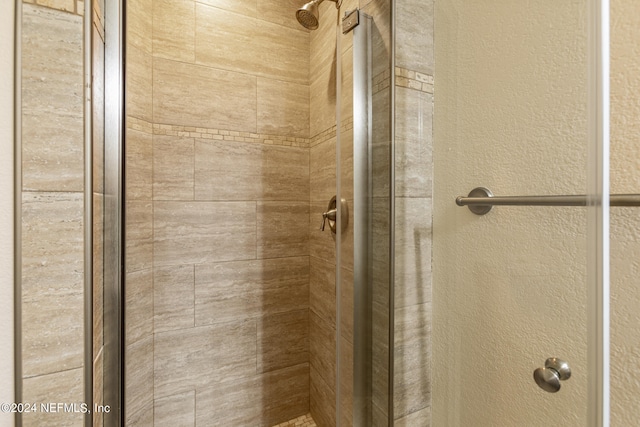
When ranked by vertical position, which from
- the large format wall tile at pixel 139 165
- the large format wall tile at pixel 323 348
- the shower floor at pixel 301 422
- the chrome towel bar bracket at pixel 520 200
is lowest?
the shower floor at pixel 301 422

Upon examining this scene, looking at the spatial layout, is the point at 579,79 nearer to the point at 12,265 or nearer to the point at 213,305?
the point at 12,265

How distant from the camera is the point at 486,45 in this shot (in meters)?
0.74

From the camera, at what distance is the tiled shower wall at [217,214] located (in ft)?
3.51

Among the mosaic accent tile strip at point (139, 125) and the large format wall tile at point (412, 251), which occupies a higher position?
the mosaic accent tile strip at point (139, 125)

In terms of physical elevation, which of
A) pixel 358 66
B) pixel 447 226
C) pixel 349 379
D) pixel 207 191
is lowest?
pixel 349 379

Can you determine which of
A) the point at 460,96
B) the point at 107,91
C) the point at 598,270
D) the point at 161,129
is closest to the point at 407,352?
the point at 598,270

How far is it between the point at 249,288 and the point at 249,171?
1.79 feet

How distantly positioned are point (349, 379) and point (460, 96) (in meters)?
0.91

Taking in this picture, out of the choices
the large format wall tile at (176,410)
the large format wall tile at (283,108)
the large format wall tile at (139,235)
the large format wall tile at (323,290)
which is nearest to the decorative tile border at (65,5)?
the large format wall tile at (139,235)

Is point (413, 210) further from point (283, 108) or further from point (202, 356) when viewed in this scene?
point (202, 356)

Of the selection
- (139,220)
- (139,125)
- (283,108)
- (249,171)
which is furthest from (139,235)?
(283,108)

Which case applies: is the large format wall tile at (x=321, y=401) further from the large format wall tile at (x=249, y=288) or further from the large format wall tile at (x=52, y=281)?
the large format wall tile at (x=52, y=281)

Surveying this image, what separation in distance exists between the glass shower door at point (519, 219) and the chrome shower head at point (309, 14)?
44cm

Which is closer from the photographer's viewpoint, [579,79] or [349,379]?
[579,79]
